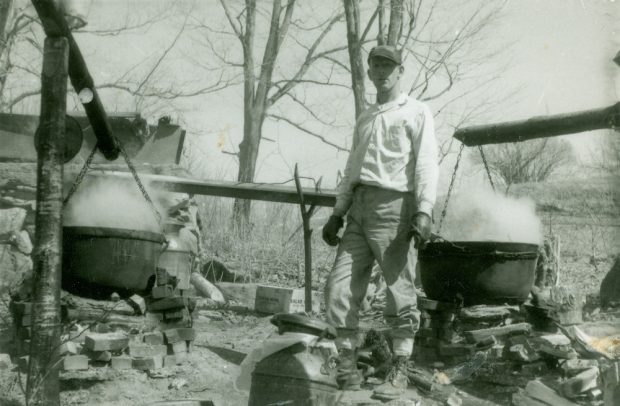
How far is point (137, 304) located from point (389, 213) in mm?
2469

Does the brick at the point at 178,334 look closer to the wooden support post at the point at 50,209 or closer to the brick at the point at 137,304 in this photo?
the brick at the point at 137,304

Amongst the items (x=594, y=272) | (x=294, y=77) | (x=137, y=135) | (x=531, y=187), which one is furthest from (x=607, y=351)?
(x=531, y=187)

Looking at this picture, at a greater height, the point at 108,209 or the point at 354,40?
the point at 354,40

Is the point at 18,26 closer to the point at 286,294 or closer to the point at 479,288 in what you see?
the point at 286,294

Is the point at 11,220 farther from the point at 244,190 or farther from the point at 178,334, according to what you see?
the point at 178,334

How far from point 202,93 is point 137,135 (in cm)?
858

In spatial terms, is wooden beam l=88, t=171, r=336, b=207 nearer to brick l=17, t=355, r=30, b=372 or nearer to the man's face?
the man's face

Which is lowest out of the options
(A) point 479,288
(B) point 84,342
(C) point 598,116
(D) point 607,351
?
(B) point 84,342

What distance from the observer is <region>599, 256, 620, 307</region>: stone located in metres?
7.21

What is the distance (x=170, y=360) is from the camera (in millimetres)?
4902

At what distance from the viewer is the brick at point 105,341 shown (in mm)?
4469

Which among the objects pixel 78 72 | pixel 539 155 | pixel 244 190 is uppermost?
pixel 539 155

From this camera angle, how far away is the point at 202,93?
18594 millimetres

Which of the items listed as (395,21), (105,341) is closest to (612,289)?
(105,341)
